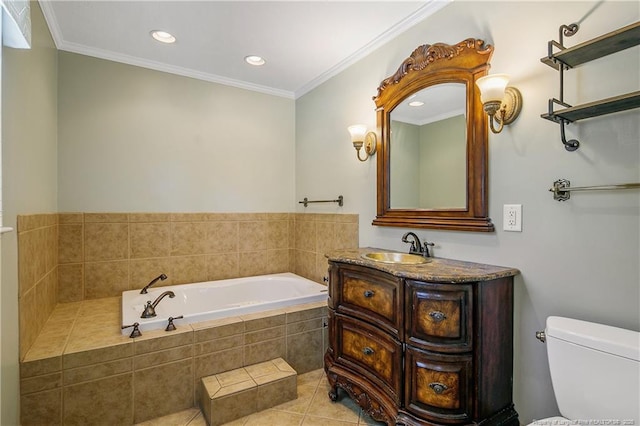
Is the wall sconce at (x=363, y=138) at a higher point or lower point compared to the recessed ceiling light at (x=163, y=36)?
lower

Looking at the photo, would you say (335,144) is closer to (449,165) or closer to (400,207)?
(400,207)

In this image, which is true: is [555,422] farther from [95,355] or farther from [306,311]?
[95,355]

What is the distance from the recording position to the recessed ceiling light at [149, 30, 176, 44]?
90.5 inches

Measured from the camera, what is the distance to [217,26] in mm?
2203

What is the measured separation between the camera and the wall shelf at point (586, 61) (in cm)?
116

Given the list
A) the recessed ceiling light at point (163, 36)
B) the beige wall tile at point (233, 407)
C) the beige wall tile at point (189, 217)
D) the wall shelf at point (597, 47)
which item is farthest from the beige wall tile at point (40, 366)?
the wall shelf at point (597, 47)

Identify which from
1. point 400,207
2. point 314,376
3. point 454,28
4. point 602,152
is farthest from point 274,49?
point 314,376

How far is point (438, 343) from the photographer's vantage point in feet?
4.73

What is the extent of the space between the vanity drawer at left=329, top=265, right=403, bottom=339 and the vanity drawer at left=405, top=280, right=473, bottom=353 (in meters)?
0.10

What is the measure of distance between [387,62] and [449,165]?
943mm

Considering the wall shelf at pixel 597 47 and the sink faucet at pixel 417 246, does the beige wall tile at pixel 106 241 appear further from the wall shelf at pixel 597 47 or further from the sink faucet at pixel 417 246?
the wall shelf at pixel 597 47

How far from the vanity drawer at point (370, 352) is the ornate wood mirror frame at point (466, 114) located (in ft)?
Result: 2.41

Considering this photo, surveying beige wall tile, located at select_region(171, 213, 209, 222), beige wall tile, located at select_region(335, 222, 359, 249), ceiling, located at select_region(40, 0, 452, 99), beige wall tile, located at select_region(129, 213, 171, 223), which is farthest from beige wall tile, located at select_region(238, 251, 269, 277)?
ceiling, located at select_region(40, 0, 452, 99)

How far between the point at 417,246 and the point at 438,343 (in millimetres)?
728
